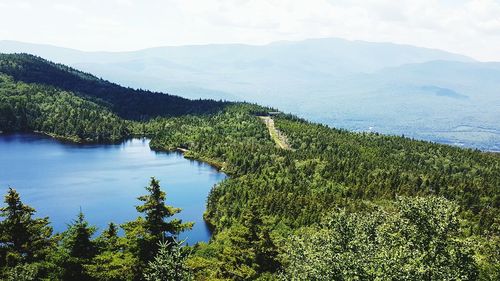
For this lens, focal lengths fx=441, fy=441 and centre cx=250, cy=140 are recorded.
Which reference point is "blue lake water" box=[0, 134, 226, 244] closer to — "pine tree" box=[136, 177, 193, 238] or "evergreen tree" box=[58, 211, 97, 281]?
"evergreen tree" box=[58, 211, 97, 281]

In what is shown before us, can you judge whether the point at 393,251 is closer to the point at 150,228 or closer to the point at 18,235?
the point at 150,228

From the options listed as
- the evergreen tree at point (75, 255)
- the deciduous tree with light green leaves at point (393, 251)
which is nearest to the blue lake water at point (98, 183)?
the evergreen tree at point (75, 255)

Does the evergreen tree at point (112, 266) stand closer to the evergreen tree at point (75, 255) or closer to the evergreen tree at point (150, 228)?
the evergreen tree at point (150, 228)

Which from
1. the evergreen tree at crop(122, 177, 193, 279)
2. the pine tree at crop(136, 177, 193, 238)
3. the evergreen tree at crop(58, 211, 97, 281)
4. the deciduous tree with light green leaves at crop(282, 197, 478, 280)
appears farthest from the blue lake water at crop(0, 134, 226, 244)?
the deciduous tree with light green leaves at crop(282, 197, 478, 280)

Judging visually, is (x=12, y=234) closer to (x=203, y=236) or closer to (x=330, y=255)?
(x=330, y=255)

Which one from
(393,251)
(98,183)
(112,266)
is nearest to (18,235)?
(112,266)

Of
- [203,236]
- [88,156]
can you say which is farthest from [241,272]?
[88,156]

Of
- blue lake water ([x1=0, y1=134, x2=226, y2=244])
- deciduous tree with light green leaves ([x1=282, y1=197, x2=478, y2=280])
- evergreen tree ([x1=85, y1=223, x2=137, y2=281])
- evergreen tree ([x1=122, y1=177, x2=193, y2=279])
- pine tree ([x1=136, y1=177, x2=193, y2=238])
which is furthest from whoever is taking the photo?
blue lake water ([x1=0, y1=134, x2=226, y2=244])

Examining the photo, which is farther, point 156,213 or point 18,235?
point 18,235
